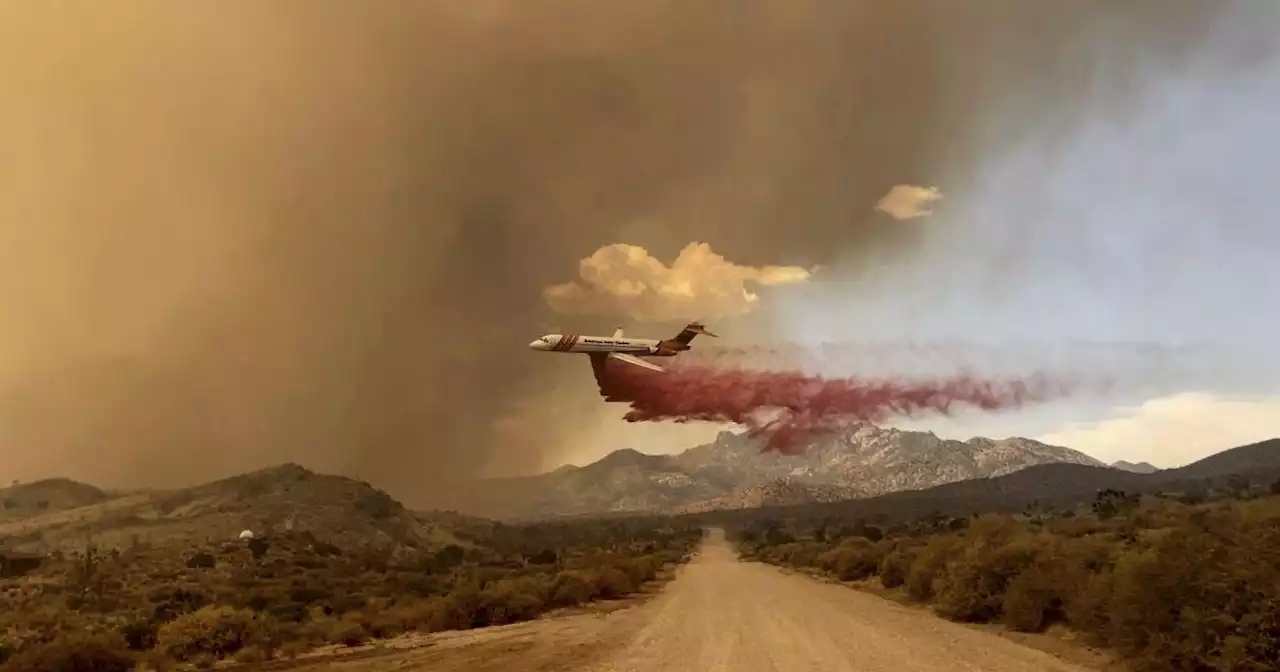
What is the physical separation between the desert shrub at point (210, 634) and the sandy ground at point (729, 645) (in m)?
5.23

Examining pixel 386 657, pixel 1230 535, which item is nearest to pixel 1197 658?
pixel 1230 535

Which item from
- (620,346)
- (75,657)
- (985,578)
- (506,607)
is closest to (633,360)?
(620,346)

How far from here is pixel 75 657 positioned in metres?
23.1

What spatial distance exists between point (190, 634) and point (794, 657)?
72.3 ft

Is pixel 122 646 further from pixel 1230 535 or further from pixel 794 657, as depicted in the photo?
pixel 1230 535

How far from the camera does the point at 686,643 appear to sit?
26266 millimetres

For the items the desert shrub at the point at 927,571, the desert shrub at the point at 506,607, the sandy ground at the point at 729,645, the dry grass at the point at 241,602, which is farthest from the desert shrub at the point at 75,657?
the desert shrub at the point at 927,571

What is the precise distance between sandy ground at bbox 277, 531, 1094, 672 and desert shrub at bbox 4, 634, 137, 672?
17.6 feet

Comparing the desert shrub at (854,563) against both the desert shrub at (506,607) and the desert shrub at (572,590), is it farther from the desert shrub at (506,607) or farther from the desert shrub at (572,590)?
the desert shrub at (506,607)

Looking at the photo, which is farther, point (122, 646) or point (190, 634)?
point (190, 634)

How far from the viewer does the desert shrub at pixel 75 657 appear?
73.2 ft

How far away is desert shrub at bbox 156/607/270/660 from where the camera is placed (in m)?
27.3

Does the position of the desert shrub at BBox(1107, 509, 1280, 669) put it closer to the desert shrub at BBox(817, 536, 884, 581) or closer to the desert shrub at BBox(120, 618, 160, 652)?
the desert shrub at BBox(120, 618, 160, 652)

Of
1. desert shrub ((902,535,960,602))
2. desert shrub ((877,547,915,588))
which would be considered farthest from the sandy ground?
desert shrub ((877,547,915,588))
